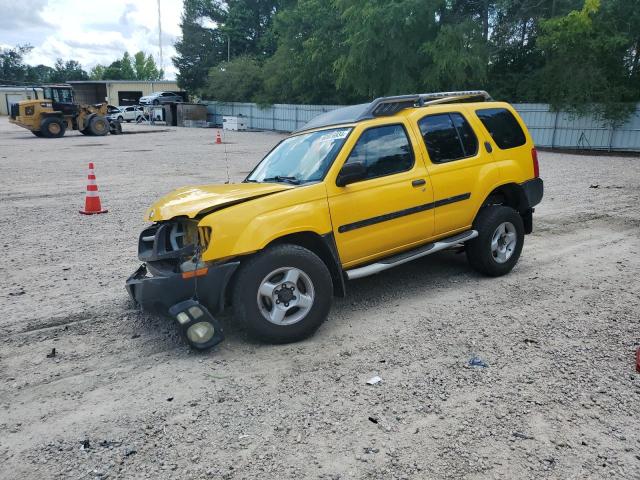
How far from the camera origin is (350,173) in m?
4.29

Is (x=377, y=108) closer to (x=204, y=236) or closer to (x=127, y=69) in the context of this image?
(x=204, y=236)

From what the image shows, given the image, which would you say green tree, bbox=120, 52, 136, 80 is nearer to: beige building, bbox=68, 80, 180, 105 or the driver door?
beige building, bbox=68, 80, 180, 105

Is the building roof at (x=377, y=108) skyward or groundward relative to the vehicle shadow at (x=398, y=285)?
skyward

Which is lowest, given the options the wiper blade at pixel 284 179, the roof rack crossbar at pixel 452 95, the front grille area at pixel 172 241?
the front grille area at pixel 172 241

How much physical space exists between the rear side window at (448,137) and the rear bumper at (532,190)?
84cm

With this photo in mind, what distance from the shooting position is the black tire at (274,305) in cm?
389

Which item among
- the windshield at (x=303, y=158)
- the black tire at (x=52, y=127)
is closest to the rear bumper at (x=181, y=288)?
the windshield at (x=303, y=158)

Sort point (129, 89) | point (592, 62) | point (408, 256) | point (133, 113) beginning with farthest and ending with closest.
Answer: point (129, 89)
point (133, 113)
point (592, 62)
point (408, 256)

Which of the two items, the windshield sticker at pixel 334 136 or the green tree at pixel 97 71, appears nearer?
the windshield sticker at pixel 334 136

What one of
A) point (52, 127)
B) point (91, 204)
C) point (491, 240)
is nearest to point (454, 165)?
Result: point (491, 240)

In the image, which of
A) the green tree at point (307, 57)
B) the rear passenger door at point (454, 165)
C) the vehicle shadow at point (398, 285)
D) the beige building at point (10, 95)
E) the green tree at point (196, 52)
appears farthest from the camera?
the beige building at point (10, 95)

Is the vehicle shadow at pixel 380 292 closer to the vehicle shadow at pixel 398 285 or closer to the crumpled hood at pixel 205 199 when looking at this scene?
the vehicle shadow at pixel 398 285

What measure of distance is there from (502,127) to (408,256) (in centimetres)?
208

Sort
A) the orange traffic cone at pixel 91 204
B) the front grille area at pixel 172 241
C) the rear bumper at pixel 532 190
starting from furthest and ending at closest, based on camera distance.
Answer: the orange traffic cone at pixel 91 204
the rear bumper at pixel 532 190
the front grille area at pixel 172 241
